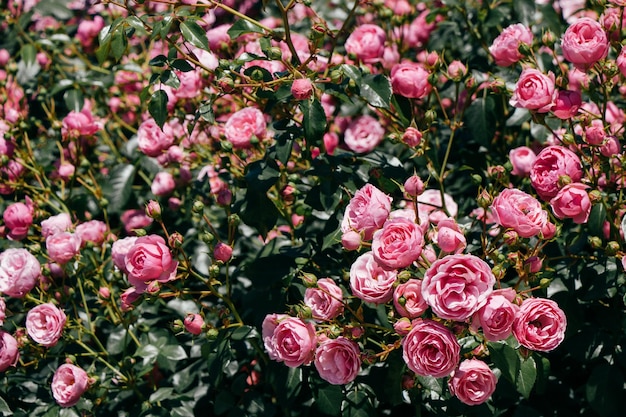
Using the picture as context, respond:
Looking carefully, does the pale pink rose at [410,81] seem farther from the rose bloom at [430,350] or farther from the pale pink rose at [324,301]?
the rose bloom at [430,350]

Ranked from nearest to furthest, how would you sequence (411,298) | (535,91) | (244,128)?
(411,298) < (535,91) < (244,128)

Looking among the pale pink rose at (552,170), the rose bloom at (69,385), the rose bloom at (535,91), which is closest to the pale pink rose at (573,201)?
the pale pink rose at (552,170)

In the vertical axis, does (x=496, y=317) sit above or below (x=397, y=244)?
below

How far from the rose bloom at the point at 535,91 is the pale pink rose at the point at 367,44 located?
0.54 metres

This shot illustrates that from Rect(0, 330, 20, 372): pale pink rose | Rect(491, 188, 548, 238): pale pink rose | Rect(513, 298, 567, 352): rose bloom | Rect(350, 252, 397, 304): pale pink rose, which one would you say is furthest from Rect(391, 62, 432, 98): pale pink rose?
Rect(0, 330, 20, 372): pale pink rose

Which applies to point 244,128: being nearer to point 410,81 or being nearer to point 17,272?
point 410,81

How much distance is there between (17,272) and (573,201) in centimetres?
157

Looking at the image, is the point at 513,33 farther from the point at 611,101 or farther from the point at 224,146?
the point at 224,146

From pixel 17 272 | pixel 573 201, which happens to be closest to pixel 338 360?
pixel 573 201

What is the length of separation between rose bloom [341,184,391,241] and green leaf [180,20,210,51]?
1.91ft

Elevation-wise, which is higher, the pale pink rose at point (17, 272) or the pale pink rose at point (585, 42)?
the pale pink rose at point (585, 42)

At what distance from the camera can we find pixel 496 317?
1604 millimetres

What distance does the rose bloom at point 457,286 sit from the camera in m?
1.55

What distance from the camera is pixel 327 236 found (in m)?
2.03
